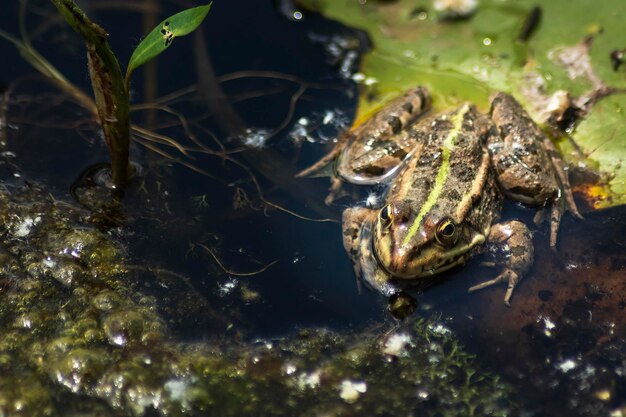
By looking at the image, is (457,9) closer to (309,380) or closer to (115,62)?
(115,62)

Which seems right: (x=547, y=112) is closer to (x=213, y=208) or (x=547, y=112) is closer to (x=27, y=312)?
(x=213, y=208)

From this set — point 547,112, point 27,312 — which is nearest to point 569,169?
point 547,112

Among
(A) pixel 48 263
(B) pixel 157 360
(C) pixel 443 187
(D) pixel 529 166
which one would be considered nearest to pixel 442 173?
(C) pixel 443 187

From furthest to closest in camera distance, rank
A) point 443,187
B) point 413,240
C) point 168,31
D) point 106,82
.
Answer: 1. point 443,187
2. point 413,240
3. point 106,82
4. point 168,31

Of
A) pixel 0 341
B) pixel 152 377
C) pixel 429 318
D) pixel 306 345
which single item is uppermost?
pixel 429 318

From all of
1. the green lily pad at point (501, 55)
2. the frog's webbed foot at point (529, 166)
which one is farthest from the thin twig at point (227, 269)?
the frog's webbed foot at point (529, 166)

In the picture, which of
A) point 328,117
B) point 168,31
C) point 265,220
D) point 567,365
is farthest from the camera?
point 328,117
